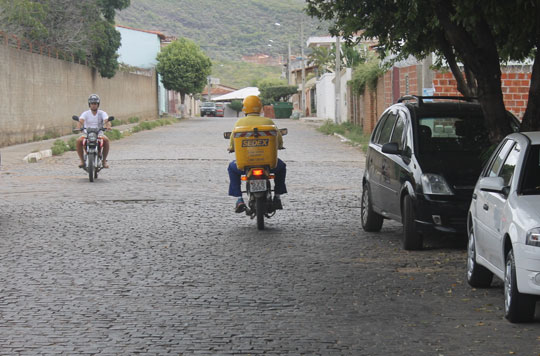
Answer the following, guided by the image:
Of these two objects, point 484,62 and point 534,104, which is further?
point 484,62

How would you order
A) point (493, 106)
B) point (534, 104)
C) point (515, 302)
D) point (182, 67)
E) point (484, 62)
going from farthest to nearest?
1. point (182, 67)
2. point (484, 62)
3. point (493, 106)
4. point (534, 104)
5. point (515, 302)

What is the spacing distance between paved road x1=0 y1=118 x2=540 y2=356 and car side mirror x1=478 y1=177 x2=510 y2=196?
3.00 ft

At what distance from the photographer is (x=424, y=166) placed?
10234 millimetres

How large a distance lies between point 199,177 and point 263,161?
778 centimetres

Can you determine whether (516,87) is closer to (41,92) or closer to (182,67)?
(41,92)

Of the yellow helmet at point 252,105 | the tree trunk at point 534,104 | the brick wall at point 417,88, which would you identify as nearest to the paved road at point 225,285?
the yellow helmet at point 252,105

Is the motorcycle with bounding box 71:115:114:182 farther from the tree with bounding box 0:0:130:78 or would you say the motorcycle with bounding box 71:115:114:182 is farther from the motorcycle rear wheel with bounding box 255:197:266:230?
the tree with bounding box 0:0:130:78

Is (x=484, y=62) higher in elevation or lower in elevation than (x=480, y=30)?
lower

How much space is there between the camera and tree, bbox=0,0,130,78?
36531mm

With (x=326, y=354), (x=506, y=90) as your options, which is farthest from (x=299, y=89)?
(x=326, y=354)

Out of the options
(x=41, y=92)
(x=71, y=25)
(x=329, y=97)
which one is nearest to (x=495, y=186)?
(x=41, y=92)

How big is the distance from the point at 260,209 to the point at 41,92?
26.1 meters

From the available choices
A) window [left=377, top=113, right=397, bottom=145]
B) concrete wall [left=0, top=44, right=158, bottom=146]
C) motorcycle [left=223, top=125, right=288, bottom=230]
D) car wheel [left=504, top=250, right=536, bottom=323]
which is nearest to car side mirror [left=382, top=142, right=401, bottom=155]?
window [left=377, top=113, right=397, bottom=145]

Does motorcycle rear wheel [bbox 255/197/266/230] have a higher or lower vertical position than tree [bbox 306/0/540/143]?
lower
